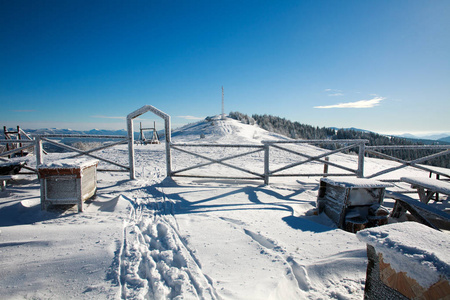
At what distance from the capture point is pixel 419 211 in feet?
15.0

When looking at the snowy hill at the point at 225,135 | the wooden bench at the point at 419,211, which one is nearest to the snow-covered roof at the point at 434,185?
the wooden bench at the point at 419,211

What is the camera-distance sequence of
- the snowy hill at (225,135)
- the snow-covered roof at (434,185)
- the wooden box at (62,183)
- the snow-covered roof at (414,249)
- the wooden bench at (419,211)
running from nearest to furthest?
the snow-covered roof at (414,249)
the wooden bench at (419,211)
the wooden box at (62,183)
the snow-covered roof at (434,185)
the snowy hill at (225,135)

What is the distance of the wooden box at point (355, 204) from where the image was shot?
429cm

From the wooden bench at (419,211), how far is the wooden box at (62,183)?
22.2ft

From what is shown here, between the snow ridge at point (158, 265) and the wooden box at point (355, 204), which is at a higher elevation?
the wooden box at point (355, 204)

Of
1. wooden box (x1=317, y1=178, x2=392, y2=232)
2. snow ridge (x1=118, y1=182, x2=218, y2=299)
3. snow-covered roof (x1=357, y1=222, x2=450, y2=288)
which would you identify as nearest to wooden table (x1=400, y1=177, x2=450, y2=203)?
wooden box (x1=317, y1=178, x2=392, y2=232)

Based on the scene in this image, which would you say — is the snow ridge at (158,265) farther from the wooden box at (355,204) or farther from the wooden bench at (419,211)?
the wooden bench at (419,211)

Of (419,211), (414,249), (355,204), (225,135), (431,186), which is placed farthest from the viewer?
(225,135)

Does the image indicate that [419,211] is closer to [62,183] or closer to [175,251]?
[175,251]

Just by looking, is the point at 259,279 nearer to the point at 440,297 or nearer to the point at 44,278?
the point at 440,297

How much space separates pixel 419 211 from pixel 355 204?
1391mm

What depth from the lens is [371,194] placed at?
454 cm

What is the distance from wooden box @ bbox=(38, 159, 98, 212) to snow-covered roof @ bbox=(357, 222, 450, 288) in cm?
495

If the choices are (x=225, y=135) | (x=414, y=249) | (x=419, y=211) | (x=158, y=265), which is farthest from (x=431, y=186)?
(x=225, y=135)
